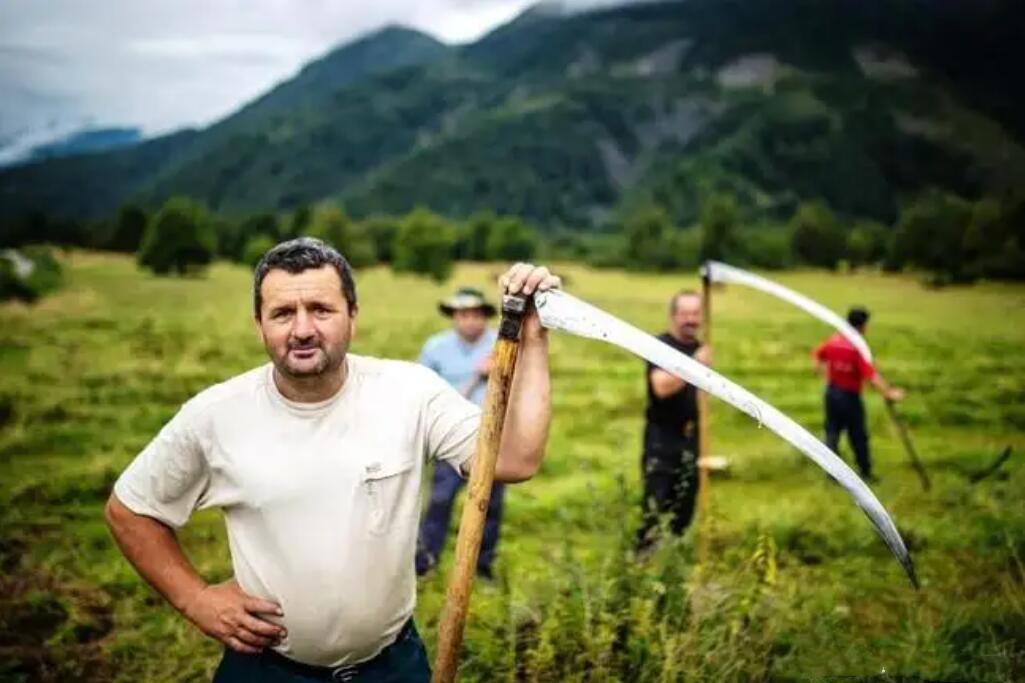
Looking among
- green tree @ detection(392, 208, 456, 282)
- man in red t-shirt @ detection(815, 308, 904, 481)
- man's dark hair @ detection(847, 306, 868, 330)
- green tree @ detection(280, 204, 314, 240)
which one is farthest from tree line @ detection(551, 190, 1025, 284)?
man in red t-shirt @ detection(815, 308, 904, 481)

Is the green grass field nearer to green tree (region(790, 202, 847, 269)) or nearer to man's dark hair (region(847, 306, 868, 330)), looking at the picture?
man's dark hair (region(847, 306, 868, 330))

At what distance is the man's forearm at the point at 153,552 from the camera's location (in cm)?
228

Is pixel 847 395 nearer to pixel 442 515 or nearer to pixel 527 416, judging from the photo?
pixel 442 515

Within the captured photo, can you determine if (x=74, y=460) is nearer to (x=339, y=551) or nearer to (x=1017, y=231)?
(x=339, y=551)

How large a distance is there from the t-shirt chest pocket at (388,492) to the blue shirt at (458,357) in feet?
12.7

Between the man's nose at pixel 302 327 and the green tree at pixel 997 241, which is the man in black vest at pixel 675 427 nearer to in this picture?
the man's nose at pixel 302 327

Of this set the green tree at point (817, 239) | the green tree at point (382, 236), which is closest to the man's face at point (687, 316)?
the green tree at point (817, 239)

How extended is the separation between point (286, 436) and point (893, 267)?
5445 cm

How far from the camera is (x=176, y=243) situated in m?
55.4

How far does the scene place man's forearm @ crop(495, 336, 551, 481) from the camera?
2217 mm

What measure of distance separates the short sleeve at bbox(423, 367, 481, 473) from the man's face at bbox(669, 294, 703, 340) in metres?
3.55

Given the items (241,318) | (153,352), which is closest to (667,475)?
(153,352)

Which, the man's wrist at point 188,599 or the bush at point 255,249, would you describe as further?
the bush at point 255,249

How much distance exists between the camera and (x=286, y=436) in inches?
86.5
